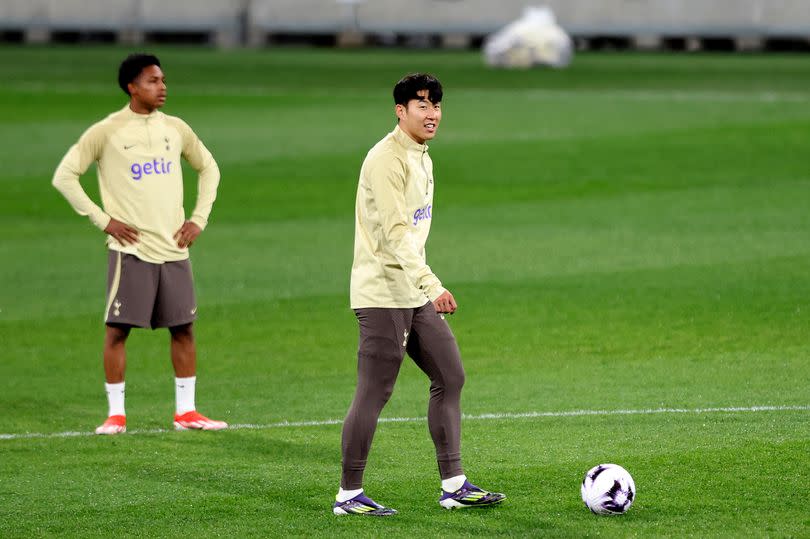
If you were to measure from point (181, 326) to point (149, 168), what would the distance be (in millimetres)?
1090

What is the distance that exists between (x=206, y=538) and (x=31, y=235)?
42.0ft

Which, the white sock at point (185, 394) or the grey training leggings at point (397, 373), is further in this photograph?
the white sock at point (185, 394)

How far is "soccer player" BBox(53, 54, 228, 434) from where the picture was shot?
10070 millimetres

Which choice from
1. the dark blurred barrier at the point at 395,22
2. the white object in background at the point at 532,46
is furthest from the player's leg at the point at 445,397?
the dark blurred barrier at the point at 395,22

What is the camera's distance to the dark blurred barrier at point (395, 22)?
49.6 metres

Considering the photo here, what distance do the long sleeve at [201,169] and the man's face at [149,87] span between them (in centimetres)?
28

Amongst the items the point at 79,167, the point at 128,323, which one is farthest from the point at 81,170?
the point at 128,323

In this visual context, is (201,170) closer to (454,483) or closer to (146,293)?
(146,293)

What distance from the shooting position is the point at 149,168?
10117 millimetres

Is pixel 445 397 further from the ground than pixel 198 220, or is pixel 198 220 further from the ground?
pixel 198 220

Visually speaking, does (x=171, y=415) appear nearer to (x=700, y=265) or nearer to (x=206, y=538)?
(x=206, y=538)

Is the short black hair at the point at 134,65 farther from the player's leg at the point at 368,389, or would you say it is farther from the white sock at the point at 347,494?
the white sock at the point at 347,494

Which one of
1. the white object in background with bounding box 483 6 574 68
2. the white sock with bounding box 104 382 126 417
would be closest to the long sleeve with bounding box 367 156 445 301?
the white sock with bounding box 104 382 126 417

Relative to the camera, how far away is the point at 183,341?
10.4 m
